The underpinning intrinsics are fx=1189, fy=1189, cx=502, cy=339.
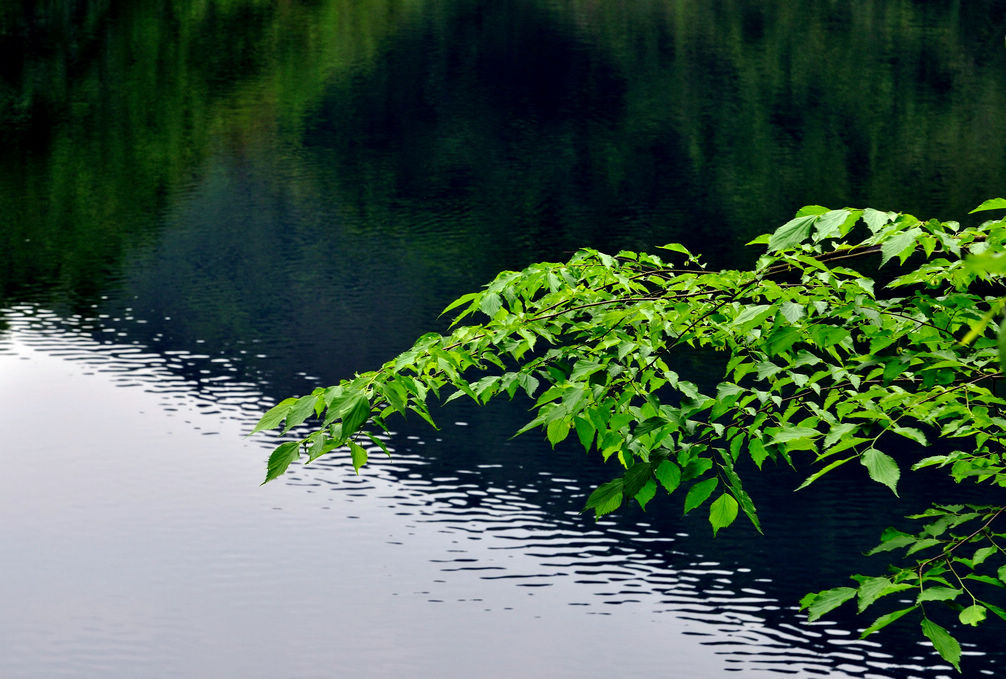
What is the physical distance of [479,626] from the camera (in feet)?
64.0

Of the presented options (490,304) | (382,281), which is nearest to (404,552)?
(382,281)

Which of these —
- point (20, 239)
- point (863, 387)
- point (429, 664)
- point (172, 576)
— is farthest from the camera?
point (20, 239)

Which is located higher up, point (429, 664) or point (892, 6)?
point (892, 6)

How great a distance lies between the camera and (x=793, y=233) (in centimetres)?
505

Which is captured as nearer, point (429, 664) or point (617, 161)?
point (429, 664)

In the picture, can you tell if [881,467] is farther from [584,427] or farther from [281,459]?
[281,459]

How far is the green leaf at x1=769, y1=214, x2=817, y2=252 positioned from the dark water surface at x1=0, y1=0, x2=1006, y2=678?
46.8 feet

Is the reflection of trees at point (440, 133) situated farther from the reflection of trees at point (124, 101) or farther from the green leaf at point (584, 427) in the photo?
the green leaf at point (584, 427)

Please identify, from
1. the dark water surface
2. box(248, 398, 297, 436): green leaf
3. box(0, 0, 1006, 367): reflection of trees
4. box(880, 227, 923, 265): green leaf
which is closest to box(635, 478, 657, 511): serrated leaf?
box(880, 227, 923, 265): green leaf

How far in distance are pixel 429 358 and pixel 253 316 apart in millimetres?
28692

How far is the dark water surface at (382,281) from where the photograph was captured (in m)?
19.7

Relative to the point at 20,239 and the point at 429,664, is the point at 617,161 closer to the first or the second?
the point at 20,239

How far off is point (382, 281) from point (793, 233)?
31.0m

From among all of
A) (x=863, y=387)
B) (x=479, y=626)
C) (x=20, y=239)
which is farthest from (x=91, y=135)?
(x=863, y=387)
